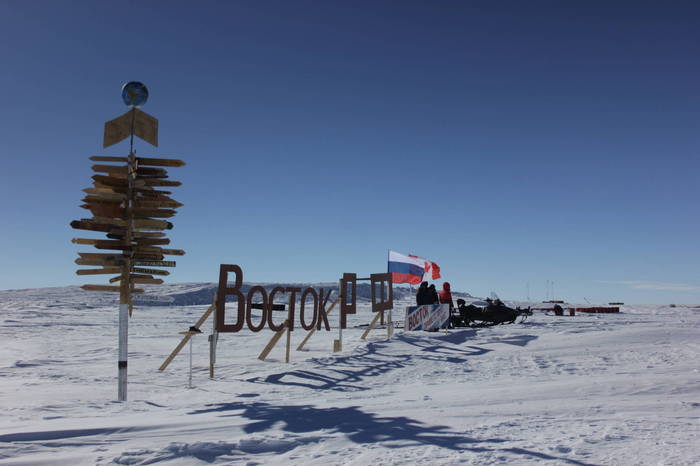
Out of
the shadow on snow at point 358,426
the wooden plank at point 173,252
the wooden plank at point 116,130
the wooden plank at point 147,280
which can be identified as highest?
the wooden plank at point 116,130

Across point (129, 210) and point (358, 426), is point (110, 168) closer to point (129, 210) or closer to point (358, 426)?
point (129, 210)

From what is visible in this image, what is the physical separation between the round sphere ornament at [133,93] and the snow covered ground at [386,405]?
226 inches

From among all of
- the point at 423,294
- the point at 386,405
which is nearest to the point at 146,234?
the point at 386,405

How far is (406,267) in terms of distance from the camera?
23.4m

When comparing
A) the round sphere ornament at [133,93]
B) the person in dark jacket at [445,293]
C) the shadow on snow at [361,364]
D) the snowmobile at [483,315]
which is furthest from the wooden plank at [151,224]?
the snowmobile at [483,315]

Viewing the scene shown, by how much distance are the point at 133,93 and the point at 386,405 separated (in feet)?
25.0

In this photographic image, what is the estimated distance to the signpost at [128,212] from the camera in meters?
9.70

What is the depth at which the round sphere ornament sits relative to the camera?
1027 centimetres

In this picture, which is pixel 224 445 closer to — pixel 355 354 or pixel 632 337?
pixel 355 354

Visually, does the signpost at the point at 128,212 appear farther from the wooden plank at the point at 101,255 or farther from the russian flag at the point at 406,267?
the russian flag at the point at 406,267

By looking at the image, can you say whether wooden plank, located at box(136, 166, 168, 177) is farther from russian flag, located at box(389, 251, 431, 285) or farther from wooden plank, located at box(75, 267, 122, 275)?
russian flag, located at box(389, 251, 431, 285)

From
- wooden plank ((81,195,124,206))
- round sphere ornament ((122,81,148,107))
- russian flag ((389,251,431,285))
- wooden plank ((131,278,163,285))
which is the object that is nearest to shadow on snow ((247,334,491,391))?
wooden plank ((131,278,163,285))

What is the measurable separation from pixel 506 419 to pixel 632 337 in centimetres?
950

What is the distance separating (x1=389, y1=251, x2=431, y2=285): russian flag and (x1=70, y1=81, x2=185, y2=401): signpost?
14043mm
